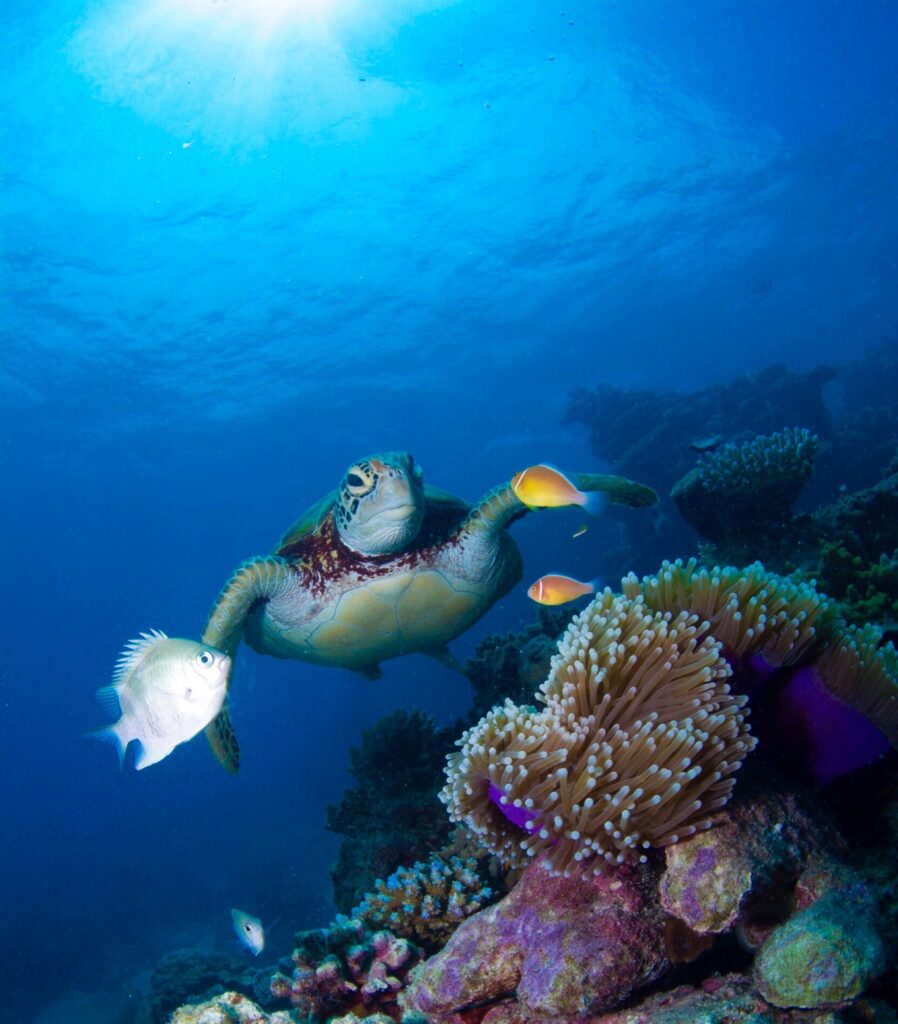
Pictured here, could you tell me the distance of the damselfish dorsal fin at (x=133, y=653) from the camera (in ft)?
9.09

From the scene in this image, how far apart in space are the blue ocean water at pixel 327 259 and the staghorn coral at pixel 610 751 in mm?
12407

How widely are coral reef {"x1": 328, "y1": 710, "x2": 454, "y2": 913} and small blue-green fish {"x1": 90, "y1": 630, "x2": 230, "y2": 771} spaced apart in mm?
2998

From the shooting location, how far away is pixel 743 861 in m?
2.05

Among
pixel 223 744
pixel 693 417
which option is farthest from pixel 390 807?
pixel 693 417

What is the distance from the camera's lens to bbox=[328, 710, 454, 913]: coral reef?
15.8 ft

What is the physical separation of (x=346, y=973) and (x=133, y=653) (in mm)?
2099

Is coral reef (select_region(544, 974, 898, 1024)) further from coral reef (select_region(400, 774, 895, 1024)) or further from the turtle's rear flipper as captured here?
the turtle's rear flipper

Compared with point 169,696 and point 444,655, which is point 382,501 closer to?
point 169,696

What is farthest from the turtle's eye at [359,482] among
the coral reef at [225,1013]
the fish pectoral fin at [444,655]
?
the fish pectoral fin at [444,655]

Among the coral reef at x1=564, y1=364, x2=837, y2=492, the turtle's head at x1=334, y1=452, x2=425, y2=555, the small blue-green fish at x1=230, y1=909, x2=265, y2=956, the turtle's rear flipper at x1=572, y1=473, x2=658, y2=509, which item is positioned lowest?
the small blue-green fish at x1=230, y1=909, x2=265, y2=956

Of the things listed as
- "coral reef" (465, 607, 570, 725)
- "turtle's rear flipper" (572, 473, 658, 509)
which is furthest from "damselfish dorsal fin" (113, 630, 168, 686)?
"coral reef" (465, 607, 570, 725)

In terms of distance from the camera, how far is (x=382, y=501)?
5008 millimetres

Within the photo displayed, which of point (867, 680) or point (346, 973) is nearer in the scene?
point (867, 680)

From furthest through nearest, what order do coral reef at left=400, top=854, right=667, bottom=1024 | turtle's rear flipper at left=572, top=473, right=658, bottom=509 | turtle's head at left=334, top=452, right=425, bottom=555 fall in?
turtle's rear flipper at left=572, top=473, right=658, bottom=509
turtle's head at left=334, top=452, right=425, bottom=555
coral reef at left=400, top=854, right=667, bottom=1024
